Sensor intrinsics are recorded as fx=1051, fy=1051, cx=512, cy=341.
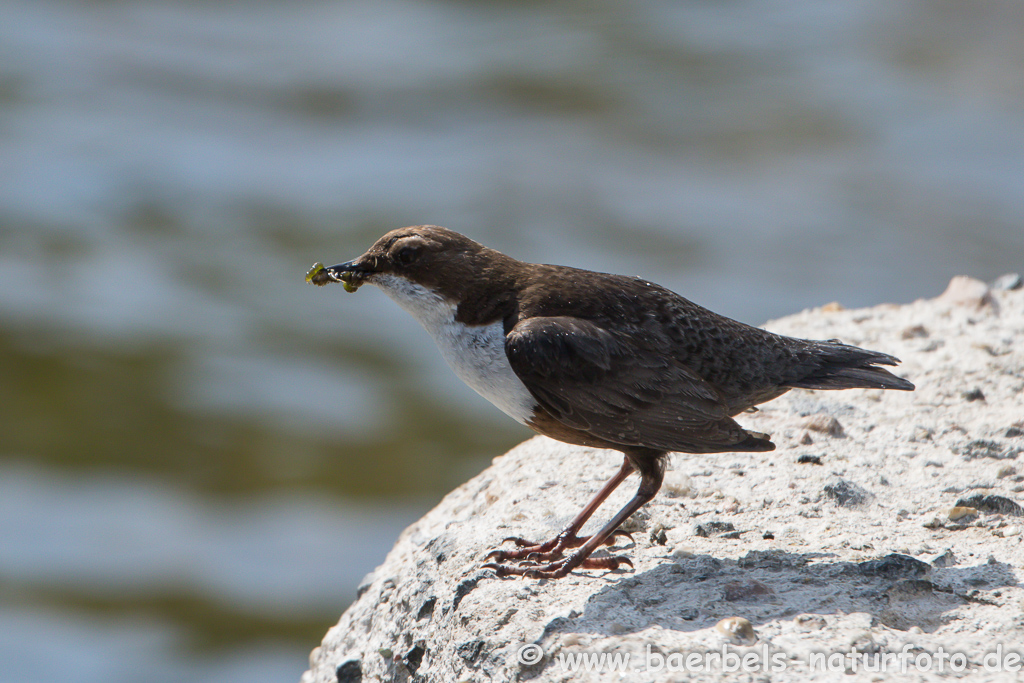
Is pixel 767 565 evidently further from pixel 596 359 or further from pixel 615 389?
pixel 596 359

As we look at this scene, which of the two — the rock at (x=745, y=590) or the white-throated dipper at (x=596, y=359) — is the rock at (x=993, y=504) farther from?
the rock at (x=745, y=590)

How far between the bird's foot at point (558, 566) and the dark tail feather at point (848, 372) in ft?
2.66

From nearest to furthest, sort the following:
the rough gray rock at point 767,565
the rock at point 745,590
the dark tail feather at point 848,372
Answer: the rough gray rock at point 767,565, the rock at point 745,590, the dark tail feather at point 848,372

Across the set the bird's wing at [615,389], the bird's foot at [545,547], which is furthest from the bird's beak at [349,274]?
the bird's foot at [545,547]

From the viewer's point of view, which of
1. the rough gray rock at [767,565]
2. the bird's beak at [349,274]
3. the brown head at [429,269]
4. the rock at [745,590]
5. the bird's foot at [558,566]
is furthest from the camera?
the bird's beak at [349,274]

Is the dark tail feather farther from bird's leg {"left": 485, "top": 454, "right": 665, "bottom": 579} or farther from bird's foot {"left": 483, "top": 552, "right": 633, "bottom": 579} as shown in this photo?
bird's foot {"left": 483, "top": 552, "right": 633, "bottom": 579}

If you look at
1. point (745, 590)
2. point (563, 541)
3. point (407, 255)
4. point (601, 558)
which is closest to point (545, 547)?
point (563, 541)

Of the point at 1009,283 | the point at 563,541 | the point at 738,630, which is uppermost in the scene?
the point at 1009,283

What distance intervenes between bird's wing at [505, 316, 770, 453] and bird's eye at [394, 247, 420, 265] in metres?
0.52

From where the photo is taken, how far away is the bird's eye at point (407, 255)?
11.8ft

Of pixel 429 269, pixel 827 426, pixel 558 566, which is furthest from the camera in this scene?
pixel 827 426

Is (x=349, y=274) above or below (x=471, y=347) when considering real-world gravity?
above

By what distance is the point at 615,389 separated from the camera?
3186 mm

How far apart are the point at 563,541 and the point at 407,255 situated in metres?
1.10
